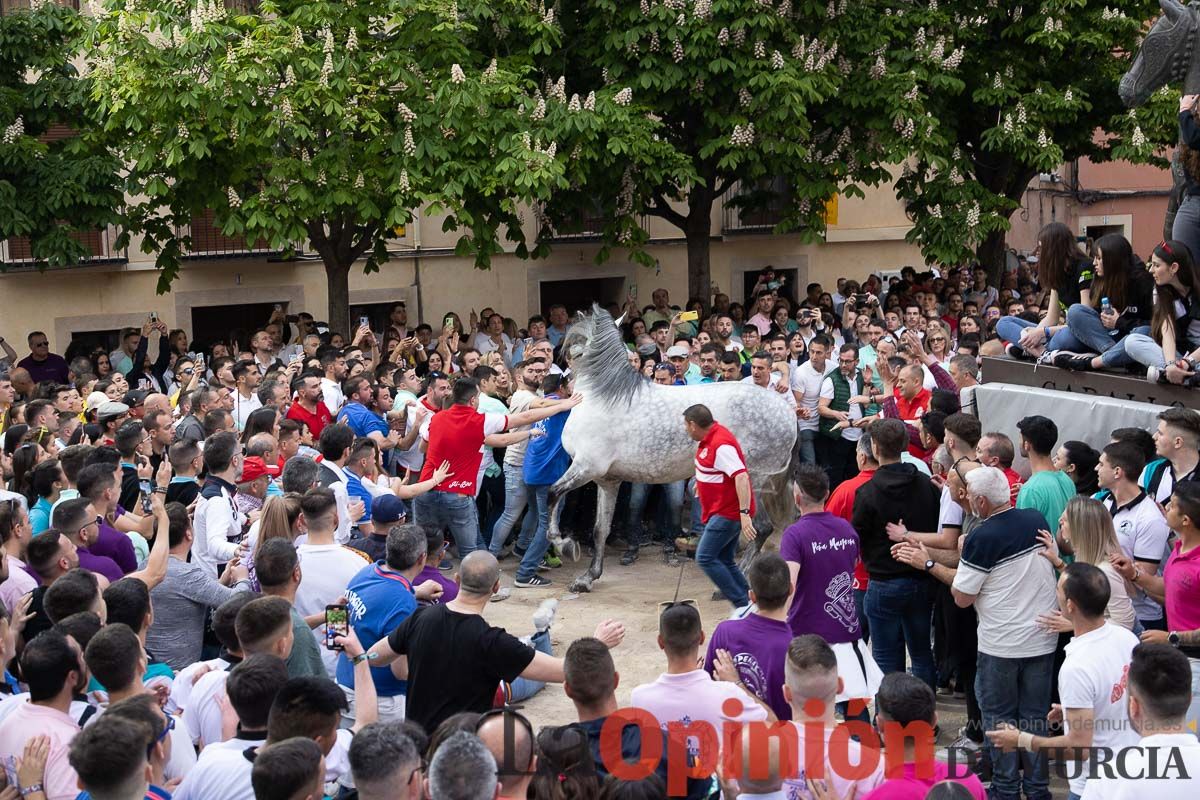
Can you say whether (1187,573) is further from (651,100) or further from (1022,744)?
(651,100)

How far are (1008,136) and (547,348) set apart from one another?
7.63 meters

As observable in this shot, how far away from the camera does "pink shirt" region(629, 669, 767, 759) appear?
4.99 m

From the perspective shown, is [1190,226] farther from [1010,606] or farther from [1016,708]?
[1016,708]

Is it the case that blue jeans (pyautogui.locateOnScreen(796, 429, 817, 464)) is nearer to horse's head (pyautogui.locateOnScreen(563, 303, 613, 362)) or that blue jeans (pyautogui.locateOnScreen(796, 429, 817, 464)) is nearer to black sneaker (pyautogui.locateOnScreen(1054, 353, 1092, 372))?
horse's head (pyautogui.locateOnScreen(563, 303, 613, 362))

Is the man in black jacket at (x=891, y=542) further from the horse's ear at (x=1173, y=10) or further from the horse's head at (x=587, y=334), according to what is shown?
the horse's head at (x=587, y=334)

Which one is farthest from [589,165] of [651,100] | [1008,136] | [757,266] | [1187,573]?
[1187,573]

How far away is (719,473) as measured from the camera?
9.26 meters

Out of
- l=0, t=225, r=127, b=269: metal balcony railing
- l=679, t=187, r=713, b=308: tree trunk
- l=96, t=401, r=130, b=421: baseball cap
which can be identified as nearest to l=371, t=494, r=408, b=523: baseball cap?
l=96, t=401, r=130, b=421: baseball cap

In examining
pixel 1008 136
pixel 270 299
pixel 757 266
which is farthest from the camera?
pixel 757 266

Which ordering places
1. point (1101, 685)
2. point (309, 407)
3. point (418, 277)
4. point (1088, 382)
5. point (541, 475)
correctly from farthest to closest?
point (418, 277)
point (541, 475)
point (309, 407)
point (1088, 382)
point (1101, 685)

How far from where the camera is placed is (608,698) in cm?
484

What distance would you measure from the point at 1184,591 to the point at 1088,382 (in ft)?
10.3

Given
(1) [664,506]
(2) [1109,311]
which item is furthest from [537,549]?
(2) [1109,311]

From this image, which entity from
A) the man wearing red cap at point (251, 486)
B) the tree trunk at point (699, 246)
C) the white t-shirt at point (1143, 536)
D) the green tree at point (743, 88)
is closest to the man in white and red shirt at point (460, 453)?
the man wearing red cap at point (251, 486)
